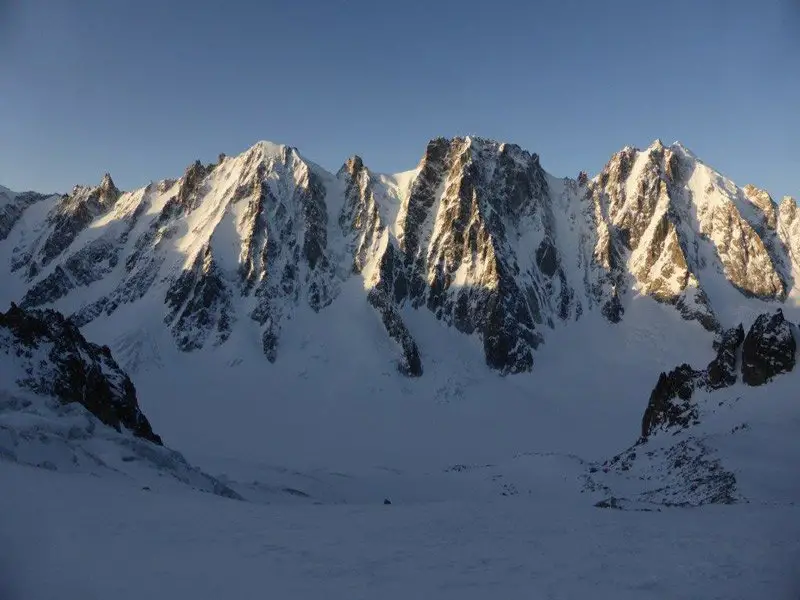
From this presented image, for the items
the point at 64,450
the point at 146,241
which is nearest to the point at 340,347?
the point at 146,241

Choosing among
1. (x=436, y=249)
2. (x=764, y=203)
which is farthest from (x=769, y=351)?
(x=764, y=203)

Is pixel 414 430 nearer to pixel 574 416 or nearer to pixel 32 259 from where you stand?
pixel 574 416

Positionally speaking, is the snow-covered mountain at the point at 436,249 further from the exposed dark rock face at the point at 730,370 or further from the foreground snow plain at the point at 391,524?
the exposed dark rock face at the point at 730,370

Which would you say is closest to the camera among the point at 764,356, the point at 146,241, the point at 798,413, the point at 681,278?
the point at 798,413

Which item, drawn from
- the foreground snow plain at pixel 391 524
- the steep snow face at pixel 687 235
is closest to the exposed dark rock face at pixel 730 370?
the foreground snow plain at pixel 391 524

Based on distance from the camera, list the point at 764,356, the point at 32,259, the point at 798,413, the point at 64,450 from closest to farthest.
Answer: the point at 64,450
the point at 798,413
the point at 764,356
the point at 32,259

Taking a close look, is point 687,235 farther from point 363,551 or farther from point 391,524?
point 363,551
